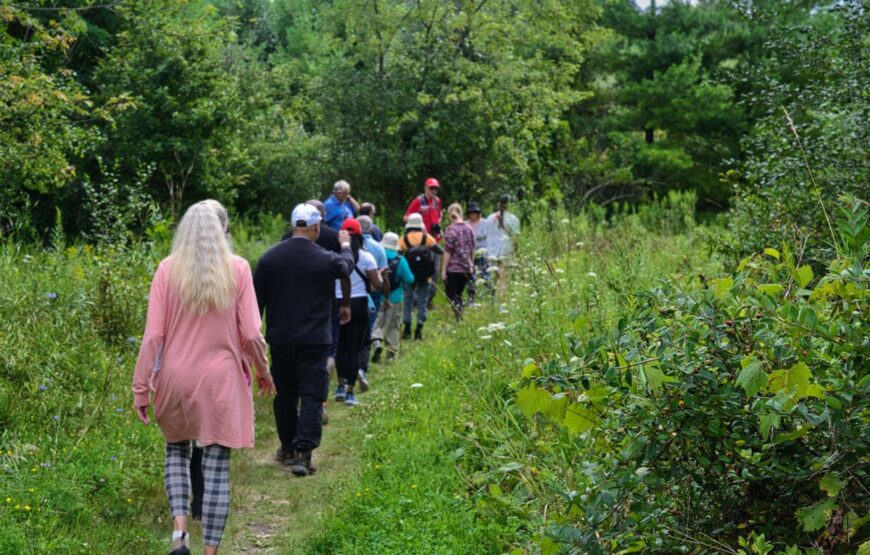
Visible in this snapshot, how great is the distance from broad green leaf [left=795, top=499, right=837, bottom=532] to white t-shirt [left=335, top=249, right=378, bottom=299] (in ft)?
25.1

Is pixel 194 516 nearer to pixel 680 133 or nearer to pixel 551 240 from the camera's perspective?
pixel 551 240

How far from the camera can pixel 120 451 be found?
7086mm

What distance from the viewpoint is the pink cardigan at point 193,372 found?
5.64 metres

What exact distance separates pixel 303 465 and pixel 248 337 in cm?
251

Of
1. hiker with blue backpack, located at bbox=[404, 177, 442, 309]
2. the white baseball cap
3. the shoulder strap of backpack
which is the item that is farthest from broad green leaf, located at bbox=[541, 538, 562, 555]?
hiker with blue backpack, located at bbox=[404, 177, 442, 309]

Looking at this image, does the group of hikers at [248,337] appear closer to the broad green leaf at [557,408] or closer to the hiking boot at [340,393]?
the hiking boot at [340,393]

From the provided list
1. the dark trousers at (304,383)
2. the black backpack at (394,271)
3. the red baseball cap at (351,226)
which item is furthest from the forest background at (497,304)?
the red baseball cap at (351,226)

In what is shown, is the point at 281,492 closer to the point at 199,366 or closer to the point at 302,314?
the point at 302,314

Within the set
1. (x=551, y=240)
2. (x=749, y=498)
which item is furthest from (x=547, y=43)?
(x=749, y=498)

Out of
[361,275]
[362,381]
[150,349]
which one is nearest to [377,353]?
[362,381]

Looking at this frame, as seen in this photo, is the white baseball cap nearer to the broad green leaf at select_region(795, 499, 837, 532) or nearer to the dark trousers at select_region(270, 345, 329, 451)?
the dark trousers at select_region(270, 345, 329, 451)

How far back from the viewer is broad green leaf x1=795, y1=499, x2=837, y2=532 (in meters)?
2.95

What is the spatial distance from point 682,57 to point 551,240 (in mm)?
15647

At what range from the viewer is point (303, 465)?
26.5 ft
